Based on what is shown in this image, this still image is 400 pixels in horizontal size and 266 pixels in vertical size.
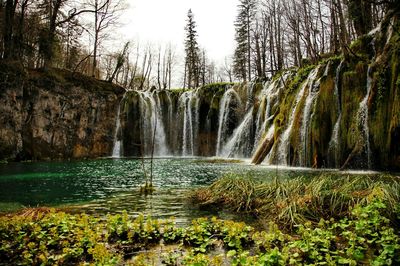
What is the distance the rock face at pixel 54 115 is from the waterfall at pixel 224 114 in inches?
434

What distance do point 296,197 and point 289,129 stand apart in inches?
503

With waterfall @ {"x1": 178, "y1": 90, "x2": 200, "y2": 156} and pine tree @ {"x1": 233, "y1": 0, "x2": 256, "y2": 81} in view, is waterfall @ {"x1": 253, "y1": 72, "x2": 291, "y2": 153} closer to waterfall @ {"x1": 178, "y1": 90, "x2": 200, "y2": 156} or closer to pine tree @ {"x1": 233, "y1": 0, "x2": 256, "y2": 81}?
waterfall @ {"x1": 178, "y1": 90, "x2": 200, "y2": 156}

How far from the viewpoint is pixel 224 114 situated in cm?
3325

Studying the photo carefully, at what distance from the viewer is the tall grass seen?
5.99 metres

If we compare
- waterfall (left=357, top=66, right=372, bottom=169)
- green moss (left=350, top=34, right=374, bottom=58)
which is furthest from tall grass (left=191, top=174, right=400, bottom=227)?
green moss (left=350, top=34, right=374, bottom=58)

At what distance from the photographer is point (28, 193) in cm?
1041

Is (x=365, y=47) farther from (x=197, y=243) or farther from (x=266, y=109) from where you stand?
(x=197, y=243)

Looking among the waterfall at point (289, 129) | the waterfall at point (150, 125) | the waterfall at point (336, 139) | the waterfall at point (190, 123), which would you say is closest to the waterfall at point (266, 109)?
the waterfall at point (289, 129)

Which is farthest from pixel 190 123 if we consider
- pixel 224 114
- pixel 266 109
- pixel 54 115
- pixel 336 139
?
pixel 336 139

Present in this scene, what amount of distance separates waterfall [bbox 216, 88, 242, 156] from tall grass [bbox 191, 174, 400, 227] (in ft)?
77.6

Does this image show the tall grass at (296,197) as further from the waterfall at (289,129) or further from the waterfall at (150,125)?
the waterfall at (150,125)

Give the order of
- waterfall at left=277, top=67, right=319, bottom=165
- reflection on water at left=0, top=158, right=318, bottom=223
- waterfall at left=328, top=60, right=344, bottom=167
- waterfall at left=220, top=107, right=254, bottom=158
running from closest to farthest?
1. reflection on water at left=0, top=158, right=318, bottom=223
2. waterfall at left=328, top=60, right=344, bottom=167
3. waterfall at left=277, top=67, right=319, bottom=165
4. waterfall at left=220, top=107, right=254, bottom=158

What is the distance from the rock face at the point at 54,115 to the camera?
24.6 m

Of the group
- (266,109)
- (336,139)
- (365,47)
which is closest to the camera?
(336,139)
